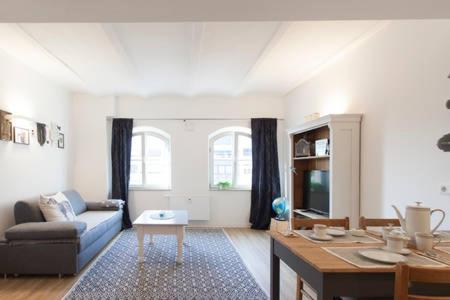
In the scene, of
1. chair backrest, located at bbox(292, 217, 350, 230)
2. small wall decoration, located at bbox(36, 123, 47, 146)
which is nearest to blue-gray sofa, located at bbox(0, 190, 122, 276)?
small wall decoration, located at bbox(36, 123, 47, 146)

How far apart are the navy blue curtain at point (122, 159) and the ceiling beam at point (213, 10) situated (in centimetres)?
374

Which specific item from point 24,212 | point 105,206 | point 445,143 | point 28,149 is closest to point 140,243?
point 24,212

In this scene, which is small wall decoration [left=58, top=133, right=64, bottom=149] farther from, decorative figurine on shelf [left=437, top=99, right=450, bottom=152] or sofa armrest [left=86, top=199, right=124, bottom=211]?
decorative figurine on shelf [left=437, top=99, right=450, bottom=152]

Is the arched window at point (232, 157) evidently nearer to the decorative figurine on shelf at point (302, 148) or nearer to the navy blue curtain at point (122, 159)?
the navy blue curtain at point (122, 159)

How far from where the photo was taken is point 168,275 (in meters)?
3.46

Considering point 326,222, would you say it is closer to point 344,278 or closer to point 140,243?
point 344,278

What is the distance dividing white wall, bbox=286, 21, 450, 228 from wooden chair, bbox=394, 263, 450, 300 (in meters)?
1.38

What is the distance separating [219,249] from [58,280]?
2055 millimetres

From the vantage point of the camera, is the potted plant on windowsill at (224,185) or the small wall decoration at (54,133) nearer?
the small wall decoration at (54,133)

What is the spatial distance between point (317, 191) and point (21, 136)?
385 cm

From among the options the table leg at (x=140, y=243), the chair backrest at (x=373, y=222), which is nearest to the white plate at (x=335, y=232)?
the chair backrest at (x=373, y=222)

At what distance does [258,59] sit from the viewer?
3.89 metres

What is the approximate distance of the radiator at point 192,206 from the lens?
600 cm

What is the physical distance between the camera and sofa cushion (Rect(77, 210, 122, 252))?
3652 mm
